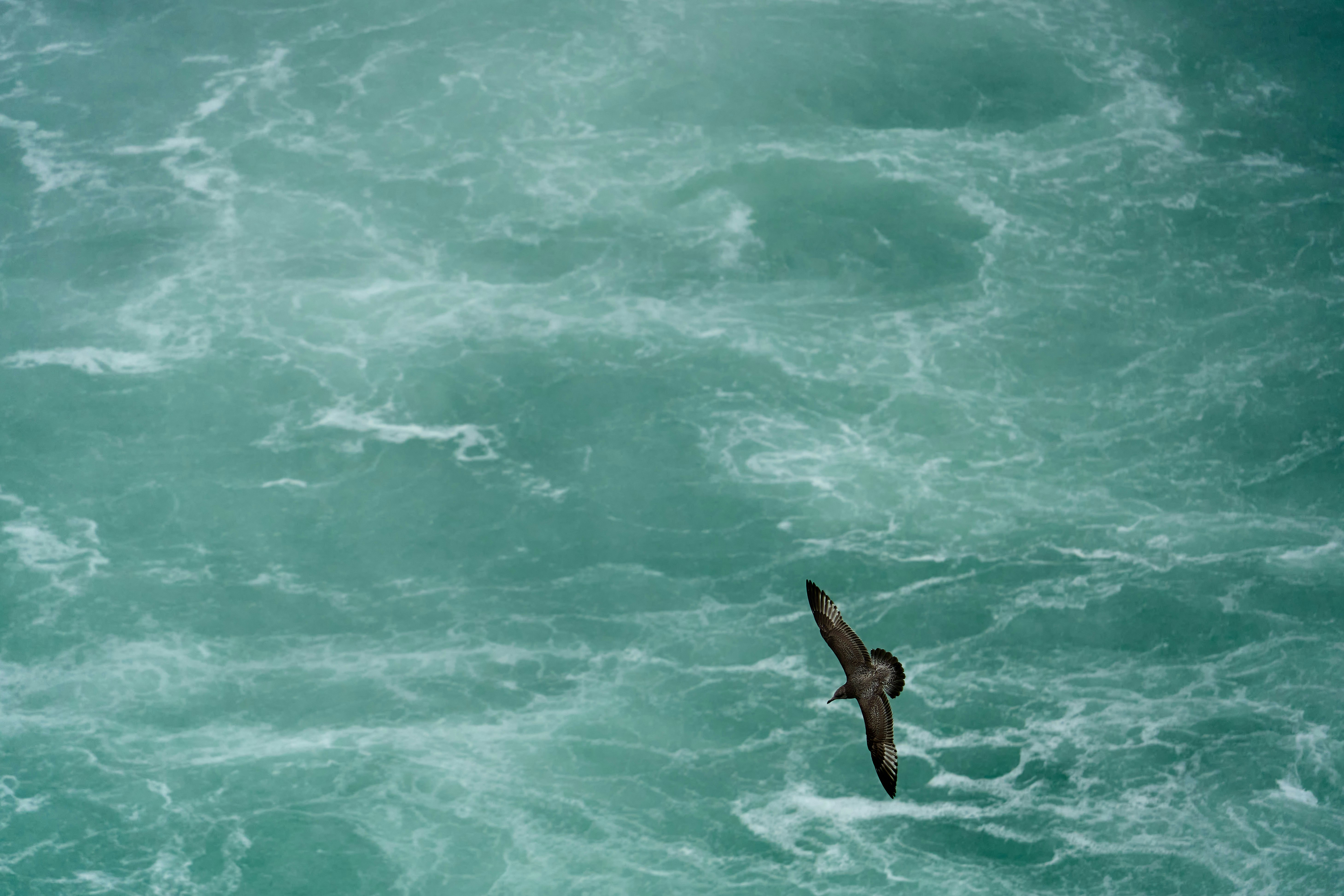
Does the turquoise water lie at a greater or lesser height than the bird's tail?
lesser

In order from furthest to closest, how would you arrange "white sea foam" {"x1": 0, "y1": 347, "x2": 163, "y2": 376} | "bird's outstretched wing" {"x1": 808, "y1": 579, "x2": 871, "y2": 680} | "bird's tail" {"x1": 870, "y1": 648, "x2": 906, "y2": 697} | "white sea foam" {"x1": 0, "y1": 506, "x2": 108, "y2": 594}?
"white sea foam" {"x1": 0, "y1": 347, "x2": 163, "y2": 376}, "white sea foam" {"x1": 0, "y1": 506, "x2": 108, "y2": 594}, "bird's outstretched wing" {"x1": 808, "y1": 579, "x2": 871, "y2": 680}, "bird's tail" {"x1": 870, "y1": 648, "x2": 906, "y2": 697}

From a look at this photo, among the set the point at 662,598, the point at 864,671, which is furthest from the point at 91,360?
the point at 864,671

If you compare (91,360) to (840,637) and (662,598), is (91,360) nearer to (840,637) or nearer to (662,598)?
(662,598)

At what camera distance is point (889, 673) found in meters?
137

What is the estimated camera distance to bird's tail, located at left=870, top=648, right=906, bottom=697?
135875 mm

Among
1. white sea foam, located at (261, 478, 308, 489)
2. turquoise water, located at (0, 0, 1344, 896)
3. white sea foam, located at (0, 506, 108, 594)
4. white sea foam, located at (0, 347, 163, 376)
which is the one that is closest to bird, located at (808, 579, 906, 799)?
turquoise water, located at (0, 0, 1344, 896)

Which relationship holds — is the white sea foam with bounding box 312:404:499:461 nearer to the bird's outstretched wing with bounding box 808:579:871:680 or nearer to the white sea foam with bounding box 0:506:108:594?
the white sea foam with bounding box 0:506:108:594

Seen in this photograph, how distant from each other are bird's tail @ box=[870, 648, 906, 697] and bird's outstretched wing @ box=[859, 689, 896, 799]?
835 millimetres

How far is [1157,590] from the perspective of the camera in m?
178

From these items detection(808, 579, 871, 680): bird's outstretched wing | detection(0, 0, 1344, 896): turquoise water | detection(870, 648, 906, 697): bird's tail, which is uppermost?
detection(808, 579, 871, 680): bird's outstretched wing

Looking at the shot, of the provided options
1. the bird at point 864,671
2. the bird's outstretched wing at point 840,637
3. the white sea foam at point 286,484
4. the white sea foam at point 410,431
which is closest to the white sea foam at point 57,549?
the white sea foam at point 286,484

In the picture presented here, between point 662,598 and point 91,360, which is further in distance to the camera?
point 91,360

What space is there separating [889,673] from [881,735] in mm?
5491

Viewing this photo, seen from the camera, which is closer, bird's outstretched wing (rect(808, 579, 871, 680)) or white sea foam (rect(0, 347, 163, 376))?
bird's outstretched wing (rect(808, 579, 871, 680))
